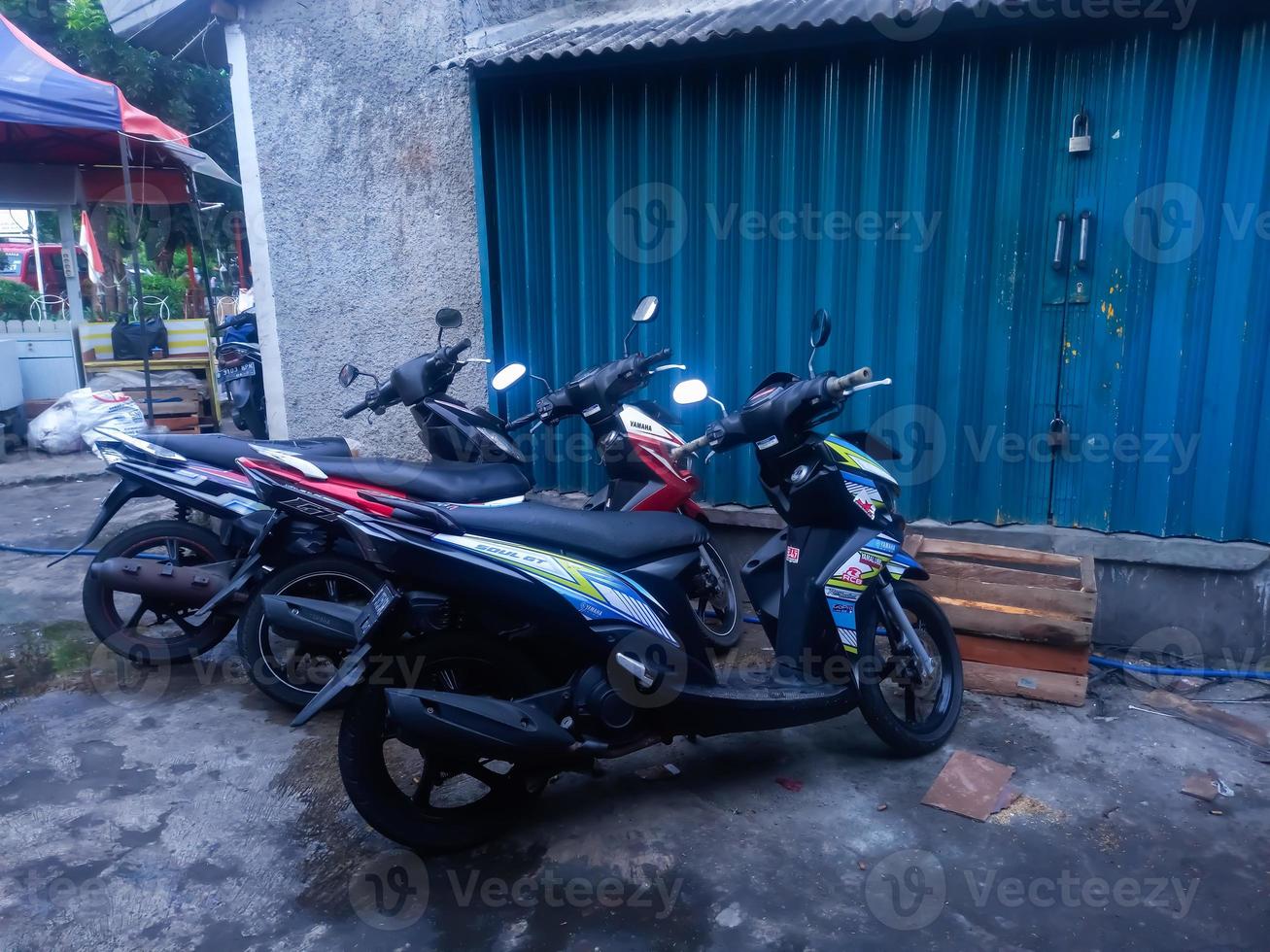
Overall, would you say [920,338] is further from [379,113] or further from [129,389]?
[129,389]

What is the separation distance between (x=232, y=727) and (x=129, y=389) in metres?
7.55

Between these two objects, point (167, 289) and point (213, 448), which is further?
point (167, 289)

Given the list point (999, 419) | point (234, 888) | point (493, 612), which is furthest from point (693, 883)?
point (999, 419)

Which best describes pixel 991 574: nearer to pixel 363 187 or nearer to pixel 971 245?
pixel 971 245

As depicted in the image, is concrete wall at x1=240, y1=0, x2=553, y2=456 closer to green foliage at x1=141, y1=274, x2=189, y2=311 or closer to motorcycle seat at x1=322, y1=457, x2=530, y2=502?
motorcycle seat at x1=322, y1=457, x2=530, y2=502

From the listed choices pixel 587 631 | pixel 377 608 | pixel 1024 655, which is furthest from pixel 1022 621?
pixel 377 608

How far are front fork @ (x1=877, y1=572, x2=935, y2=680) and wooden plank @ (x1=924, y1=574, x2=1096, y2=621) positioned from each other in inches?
25.9

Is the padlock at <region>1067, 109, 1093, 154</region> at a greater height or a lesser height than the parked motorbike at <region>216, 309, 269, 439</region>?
greater

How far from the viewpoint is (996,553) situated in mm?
4242

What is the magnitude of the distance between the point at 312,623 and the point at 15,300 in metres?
18.1

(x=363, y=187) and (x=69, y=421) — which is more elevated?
(x=363, y=187)

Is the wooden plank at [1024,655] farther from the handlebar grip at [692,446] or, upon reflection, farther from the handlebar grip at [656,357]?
the handlebar grip at [656,357]

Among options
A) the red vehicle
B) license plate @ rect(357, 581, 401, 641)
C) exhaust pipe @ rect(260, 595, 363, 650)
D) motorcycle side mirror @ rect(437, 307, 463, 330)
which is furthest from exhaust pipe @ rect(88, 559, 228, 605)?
the red vehicle

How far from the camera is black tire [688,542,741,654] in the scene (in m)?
4.33
